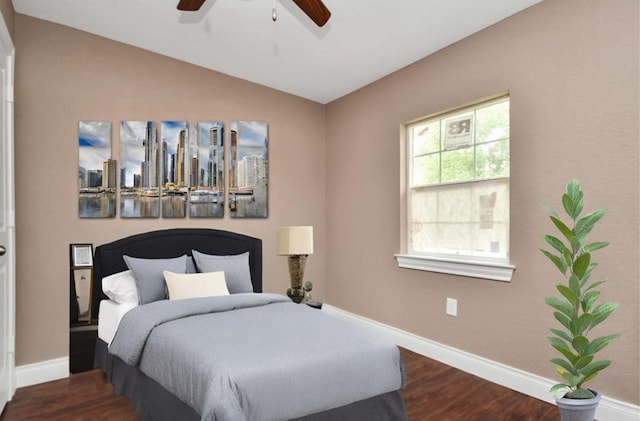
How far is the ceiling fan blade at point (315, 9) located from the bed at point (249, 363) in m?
1.66

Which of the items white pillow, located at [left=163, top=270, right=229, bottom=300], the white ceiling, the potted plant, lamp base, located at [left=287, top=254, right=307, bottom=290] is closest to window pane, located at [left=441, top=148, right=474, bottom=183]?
the white ceiling

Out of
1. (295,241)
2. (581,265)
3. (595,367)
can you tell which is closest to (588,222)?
(581,265)

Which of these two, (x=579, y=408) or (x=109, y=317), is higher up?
(x=109, y=317)

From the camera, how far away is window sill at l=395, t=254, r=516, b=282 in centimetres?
308

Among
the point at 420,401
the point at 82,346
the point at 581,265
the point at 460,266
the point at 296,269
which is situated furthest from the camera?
the point at 296,269

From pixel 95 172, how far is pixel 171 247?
0.89 meters

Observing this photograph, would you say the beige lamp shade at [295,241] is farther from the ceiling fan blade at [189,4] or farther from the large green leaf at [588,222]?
the large green leaf at [588,222]

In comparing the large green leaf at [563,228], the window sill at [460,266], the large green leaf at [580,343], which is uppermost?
the large green leaf at [563,228]

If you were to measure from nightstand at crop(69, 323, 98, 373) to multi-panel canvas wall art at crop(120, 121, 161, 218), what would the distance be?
3.20ft

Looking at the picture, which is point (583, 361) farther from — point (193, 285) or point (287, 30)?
point (287, 30)

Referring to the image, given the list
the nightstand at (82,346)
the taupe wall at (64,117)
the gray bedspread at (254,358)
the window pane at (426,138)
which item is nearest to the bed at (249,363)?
the gray bedspread at (254,358)

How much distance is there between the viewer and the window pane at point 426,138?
3799 mm

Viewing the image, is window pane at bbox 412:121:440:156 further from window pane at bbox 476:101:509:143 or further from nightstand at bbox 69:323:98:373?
nightstand at bbox 69:323:98:373

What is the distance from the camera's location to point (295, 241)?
3891mm
